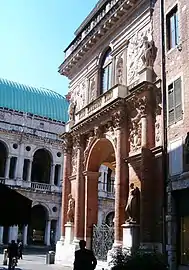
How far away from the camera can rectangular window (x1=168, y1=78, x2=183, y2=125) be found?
1623 centimetres

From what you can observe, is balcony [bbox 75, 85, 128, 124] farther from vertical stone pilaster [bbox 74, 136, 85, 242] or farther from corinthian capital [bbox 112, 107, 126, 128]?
vertical stone pilaster [bbox 74, 136, 85, 242]

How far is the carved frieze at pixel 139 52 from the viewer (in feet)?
61.9

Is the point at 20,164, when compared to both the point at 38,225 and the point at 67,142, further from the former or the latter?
the point at 67,142

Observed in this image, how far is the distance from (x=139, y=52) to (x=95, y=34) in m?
4.81

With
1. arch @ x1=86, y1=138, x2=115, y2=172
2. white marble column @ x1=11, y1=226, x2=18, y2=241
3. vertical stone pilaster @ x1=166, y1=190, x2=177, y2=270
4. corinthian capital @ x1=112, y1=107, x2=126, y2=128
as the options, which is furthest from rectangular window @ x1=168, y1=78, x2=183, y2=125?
white marble column @ x1=11, y1=226, x2=18, y2=241

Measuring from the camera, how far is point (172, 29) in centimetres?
1788

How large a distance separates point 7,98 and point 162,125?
1300 inches

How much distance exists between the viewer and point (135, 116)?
63.2ft

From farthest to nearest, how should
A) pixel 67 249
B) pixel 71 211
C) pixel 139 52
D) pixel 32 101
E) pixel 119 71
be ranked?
1. pixel 32 101
2. pixel 71 211
3. pixel 67 249
4. pixel 119 71
5. pixel 139 52

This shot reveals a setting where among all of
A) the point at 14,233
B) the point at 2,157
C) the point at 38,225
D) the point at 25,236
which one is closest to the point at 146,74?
the point at 14,233

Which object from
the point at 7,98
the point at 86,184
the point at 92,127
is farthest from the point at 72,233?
the point at 7,98

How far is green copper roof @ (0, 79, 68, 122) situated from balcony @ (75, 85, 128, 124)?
23.7 meters

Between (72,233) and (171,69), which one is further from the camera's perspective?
(72,233)

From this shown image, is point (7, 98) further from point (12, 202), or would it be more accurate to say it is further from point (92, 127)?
point (12, 202)
